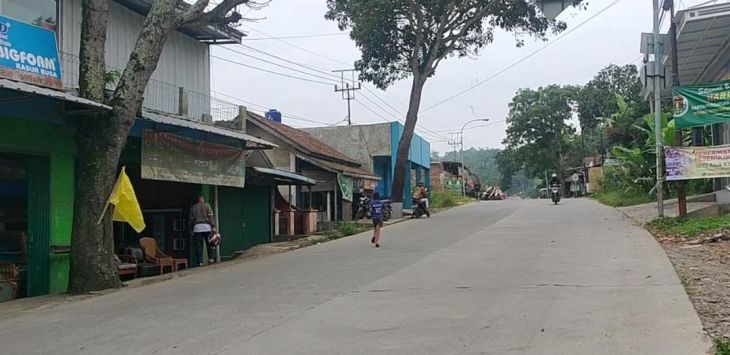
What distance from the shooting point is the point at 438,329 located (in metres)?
6.98

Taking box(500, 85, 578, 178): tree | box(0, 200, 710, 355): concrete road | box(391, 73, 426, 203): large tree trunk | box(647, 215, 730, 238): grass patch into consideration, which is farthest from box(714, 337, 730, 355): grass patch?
box(500, 85, 578, 178): tree

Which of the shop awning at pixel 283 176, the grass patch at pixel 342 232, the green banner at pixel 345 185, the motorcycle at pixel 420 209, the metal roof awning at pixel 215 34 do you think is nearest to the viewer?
the metal roof awning at pixel 215 34

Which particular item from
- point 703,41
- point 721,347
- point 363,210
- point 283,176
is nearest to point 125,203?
point 283,176

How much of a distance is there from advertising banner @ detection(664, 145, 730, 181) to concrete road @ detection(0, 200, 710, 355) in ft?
14.7

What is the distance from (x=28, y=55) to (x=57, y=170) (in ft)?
7.96

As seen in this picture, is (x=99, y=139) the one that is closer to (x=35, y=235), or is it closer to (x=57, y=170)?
(x=57, y=170)

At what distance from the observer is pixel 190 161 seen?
15.6 metres

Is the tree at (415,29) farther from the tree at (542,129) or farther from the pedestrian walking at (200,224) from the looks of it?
the tree at (542,129)

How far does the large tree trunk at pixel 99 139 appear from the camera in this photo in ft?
36.8

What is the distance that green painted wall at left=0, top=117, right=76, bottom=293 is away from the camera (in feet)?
38.7

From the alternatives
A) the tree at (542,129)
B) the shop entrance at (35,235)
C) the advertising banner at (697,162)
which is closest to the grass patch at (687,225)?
the advertising banner at (697,162)

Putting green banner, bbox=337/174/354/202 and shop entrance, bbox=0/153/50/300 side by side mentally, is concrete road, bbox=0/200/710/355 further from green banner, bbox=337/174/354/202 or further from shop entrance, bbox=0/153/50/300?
green banner, bbox=337/174/354/202

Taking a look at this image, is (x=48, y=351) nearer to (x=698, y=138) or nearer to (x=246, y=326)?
(x=246, y=326)

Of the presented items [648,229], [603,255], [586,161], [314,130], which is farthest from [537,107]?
[603,255]
